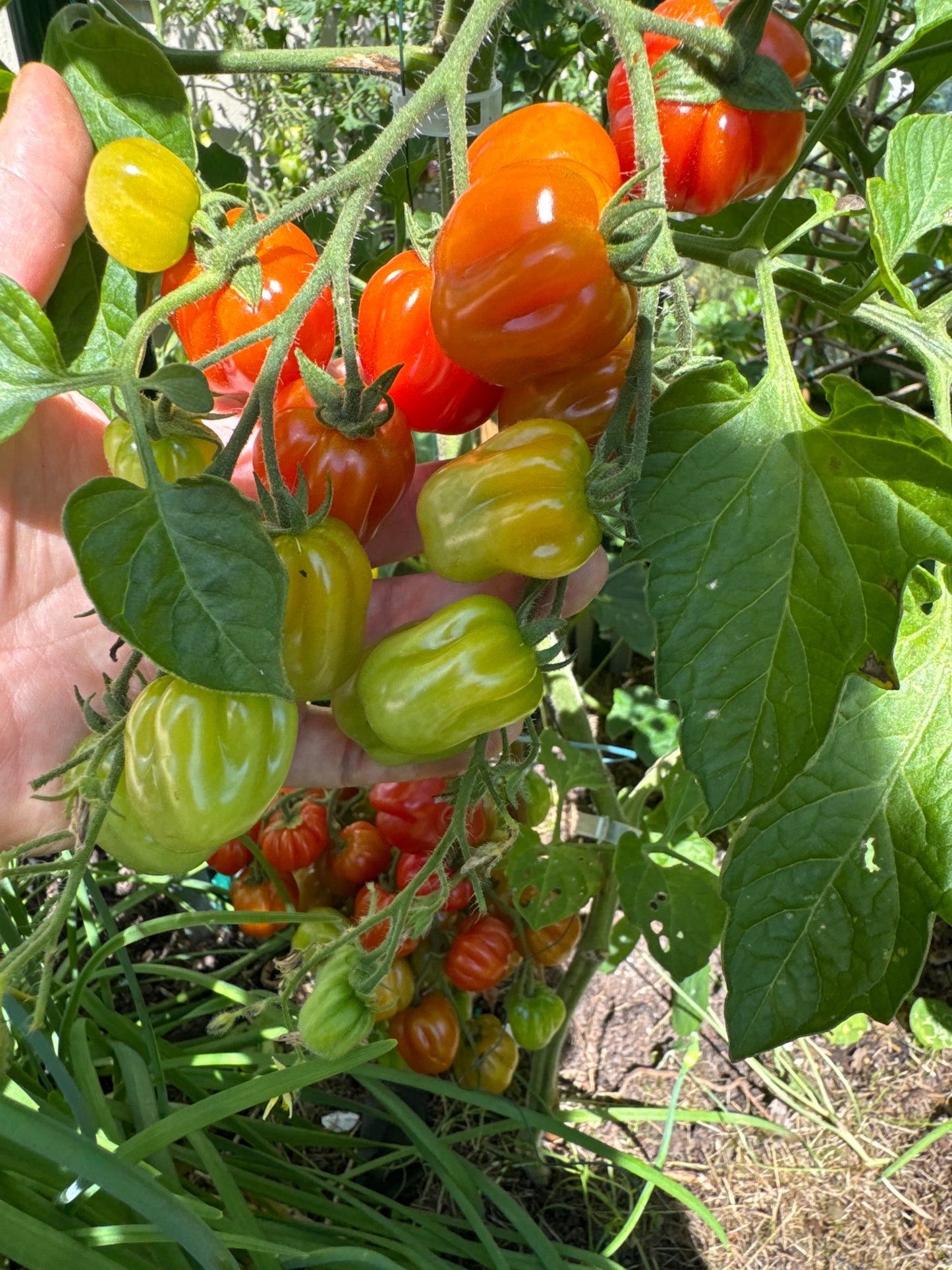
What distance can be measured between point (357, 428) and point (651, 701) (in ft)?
4.65

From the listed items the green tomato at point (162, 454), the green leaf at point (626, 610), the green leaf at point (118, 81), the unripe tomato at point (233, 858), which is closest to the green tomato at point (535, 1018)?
the unripe tomato at point (233, 858)

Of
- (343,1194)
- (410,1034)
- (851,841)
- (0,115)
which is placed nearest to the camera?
(851,841)

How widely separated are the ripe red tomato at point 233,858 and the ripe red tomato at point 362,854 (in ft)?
0.46

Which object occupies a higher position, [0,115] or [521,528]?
[0,115]

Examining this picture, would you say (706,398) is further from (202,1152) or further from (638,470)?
(202,1152)

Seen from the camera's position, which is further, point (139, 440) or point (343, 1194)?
point (343, 1194)

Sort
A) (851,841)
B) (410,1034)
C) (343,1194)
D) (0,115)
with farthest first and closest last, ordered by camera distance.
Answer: (410,1034)
(343,1194)
(0,115)
(851,841)

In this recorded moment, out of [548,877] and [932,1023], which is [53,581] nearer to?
[548,877]

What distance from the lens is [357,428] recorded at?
585 mm

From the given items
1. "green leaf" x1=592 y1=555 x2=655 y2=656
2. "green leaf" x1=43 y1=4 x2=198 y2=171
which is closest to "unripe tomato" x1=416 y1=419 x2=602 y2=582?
"green leaf" x1=43 y1=4 x2=198 y2=171

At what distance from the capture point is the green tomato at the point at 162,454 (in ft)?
1.77

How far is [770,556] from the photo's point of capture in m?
0.54

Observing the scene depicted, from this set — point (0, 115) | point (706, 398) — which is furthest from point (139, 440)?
point (0, 115)

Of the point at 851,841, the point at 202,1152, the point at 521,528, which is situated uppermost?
the point at 521,528
